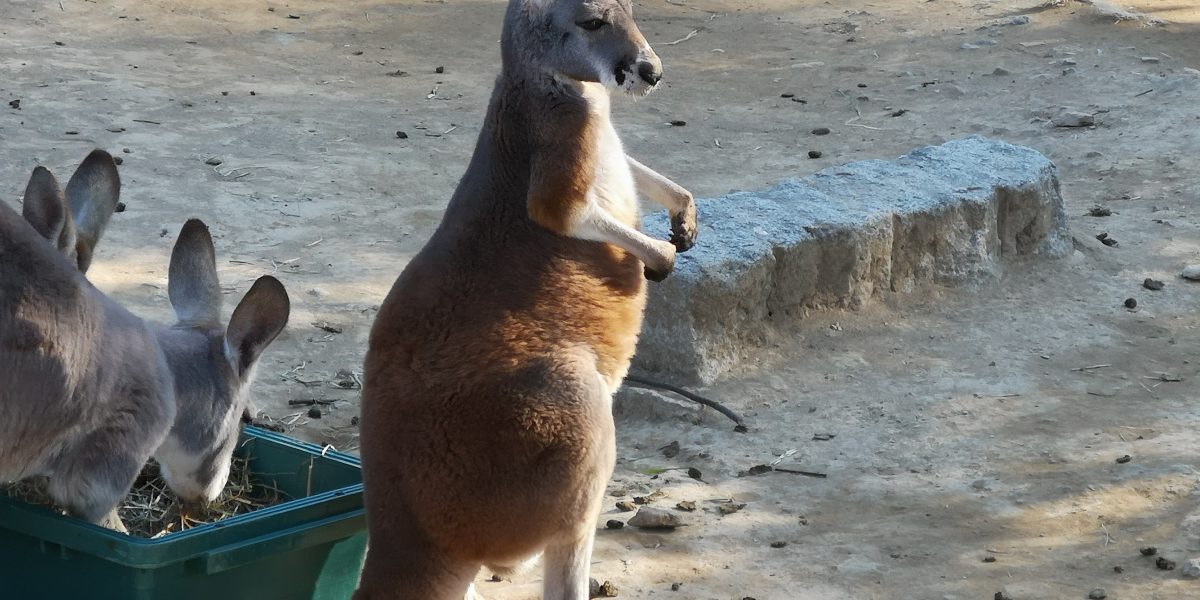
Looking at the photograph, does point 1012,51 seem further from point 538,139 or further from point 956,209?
point 538,139

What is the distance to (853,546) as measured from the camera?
15.6 ft

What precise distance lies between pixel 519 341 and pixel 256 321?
0.86 m

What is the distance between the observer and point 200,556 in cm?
357

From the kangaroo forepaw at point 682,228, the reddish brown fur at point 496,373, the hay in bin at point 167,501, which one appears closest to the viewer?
the reddish brown fur at point 496,373

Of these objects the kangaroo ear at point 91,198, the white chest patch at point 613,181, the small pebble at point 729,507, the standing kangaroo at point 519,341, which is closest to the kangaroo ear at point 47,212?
the kangaroo ear at point 91,198

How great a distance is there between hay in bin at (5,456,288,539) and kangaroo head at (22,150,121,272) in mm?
675

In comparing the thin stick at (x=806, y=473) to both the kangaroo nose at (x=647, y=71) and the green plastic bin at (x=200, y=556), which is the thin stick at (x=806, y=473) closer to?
the green plastic bin at (x=200, y=556)

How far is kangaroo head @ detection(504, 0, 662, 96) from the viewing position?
3662 mm

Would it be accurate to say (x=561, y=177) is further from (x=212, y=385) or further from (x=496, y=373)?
(x=212, y=385)

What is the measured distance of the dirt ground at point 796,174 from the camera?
15.9 ft

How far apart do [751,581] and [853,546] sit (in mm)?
414

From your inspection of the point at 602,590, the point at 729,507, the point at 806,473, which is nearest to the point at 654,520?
the point at 729,507

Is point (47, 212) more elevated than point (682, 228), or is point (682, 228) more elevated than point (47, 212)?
point (47, 212)

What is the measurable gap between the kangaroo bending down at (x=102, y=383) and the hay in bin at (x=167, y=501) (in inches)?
4.1
